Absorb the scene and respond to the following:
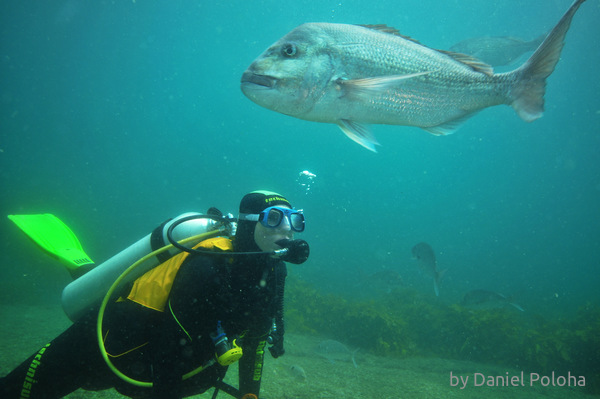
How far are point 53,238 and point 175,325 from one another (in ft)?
9.47

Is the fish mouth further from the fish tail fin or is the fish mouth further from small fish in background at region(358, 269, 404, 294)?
small fish in background at region(358, 269, 404, 294)

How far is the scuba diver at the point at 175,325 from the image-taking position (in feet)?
6.70

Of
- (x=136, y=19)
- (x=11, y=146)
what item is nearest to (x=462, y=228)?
(x=136, y=19)

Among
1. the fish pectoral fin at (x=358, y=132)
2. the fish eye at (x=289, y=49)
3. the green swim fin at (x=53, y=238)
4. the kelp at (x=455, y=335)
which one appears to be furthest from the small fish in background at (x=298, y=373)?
the fish eye at (x=289, y=49)

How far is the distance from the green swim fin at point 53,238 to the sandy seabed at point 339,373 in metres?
2.09

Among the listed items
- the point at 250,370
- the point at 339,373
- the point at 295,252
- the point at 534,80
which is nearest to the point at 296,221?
the point at 295,252

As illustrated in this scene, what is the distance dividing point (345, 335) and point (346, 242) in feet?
125

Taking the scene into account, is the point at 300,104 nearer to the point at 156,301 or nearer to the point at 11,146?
the point at 156,301

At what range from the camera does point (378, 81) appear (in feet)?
5.12

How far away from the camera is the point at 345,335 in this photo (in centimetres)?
914

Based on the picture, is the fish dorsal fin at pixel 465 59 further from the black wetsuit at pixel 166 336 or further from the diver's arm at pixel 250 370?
the diver's arm at pixel 250 370

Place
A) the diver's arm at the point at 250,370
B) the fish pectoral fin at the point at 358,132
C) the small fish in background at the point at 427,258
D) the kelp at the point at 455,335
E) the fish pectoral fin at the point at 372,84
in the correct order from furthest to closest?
the small fish in background at the point at 427,258 → the kelp at the point at 455,335 → the diver's arm at the point at 250,370 → the fish pectoral fin at the point at 358,132 → the fish pectoral fin at the point at 372,84

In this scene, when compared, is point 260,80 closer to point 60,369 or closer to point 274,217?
point 274,217

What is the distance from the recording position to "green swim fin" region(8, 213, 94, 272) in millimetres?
3281
